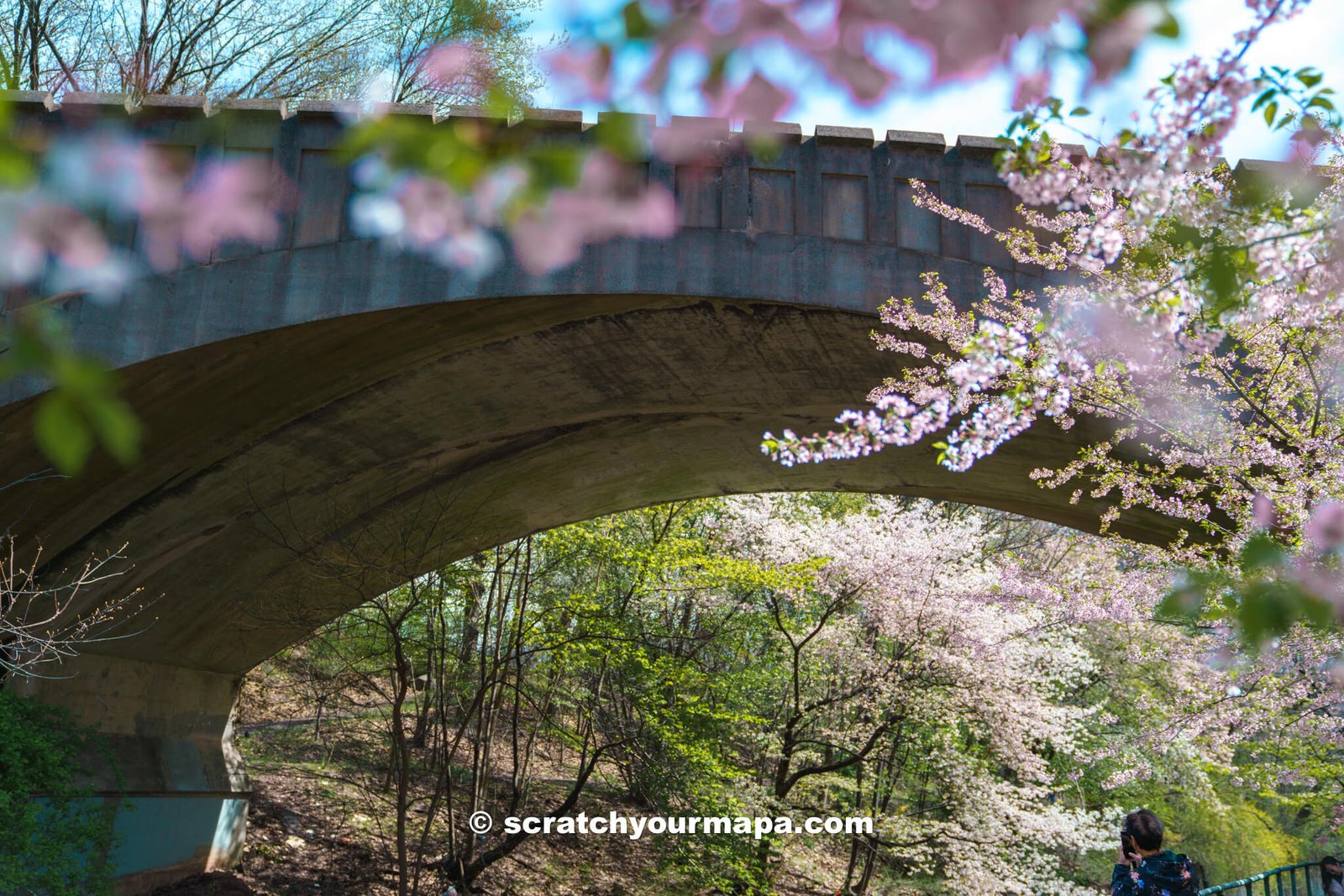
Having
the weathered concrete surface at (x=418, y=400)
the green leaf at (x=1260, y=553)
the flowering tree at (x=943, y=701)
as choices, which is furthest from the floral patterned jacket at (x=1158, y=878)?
the flowering tree at (x=943, y=701)

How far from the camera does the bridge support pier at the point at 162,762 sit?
9.74 metres

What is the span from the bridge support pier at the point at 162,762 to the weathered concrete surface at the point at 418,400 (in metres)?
0.04

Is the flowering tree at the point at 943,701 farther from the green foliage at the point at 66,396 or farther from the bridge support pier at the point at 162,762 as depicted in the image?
the green foliage at the point at 66,396

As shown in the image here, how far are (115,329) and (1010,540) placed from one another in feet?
63.0

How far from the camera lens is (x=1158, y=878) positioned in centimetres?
474

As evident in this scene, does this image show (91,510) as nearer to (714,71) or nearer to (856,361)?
(856,361)

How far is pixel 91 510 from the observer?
8297mm

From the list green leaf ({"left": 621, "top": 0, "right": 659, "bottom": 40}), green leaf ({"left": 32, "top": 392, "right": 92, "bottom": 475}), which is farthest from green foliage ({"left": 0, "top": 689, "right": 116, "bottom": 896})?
green leaf ({"left": 621, "top": 0, "right": 659, "bottom": 40})

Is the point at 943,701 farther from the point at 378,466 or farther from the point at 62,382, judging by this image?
the point at 62,382

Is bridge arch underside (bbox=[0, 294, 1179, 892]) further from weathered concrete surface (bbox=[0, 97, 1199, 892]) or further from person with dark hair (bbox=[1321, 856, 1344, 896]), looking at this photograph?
person with dark hair (bbox=[1321, 856, 1344, 896])

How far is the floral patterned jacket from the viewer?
4.72 metres

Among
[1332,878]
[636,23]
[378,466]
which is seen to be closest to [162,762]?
[378,466]

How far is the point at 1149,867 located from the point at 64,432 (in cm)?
509

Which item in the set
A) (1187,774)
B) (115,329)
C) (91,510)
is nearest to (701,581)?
(91,510)
